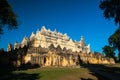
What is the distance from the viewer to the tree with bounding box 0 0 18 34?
28888mm

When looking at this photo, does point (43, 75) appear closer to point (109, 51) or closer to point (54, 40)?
point (109, 51)

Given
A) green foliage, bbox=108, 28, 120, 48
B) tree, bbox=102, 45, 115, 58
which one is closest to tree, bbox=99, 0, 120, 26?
green foliage, bbox=108, 28, 120, 48

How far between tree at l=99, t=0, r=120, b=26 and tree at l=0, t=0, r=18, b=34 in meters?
12.9

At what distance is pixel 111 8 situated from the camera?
81.9 feet

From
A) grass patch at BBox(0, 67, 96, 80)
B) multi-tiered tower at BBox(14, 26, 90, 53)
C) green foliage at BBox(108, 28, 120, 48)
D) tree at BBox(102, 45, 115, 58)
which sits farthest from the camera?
multi-tiered tower at BBox(14, 26, 90, 53)

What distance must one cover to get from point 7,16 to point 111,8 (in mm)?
14931

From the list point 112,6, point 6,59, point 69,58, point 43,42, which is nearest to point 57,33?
point 43,42

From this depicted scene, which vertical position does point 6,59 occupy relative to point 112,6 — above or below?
below

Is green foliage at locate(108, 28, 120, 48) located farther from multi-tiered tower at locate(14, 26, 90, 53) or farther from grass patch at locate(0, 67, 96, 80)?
multi-tiered tower at locate(14, 26, 90, 53)

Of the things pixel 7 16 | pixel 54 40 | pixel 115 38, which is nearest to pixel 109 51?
pixel 54 40

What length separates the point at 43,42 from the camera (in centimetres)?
9294

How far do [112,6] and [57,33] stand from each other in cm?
8787

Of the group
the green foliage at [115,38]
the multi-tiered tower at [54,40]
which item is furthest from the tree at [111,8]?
the multi-tiered tower at [54,40]

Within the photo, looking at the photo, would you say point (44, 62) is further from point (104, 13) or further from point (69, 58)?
point (104, 13)
